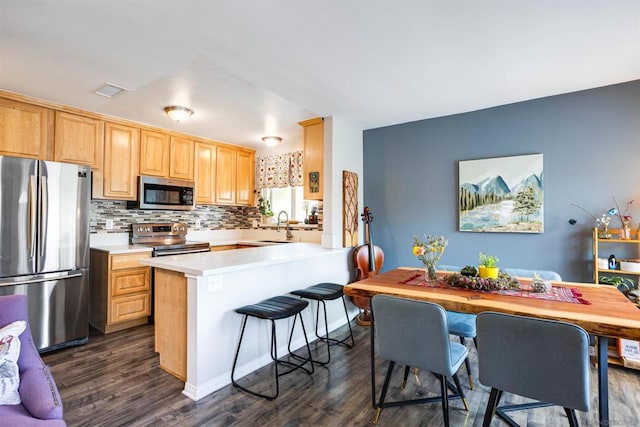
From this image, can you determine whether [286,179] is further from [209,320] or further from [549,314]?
[549,314]

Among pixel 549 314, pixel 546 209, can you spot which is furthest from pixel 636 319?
pixel 546 209

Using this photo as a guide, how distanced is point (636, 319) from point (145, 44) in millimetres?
3162

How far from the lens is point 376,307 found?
188 cm

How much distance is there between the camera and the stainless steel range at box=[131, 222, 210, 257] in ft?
13.1

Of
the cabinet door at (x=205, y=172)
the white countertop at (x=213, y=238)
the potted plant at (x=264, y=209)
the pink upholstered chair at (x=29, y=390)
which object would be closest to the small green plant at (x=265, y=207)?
the potted plant at (x=264, y=209)

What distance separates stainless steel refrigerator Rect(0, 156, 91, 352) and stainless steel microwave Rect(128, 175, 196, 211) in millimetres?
795

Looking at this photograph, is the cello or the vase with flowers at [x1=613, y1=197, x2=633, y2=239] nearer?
the vase with flowers at [x1=613, y1=197, x2=633, y2=239]

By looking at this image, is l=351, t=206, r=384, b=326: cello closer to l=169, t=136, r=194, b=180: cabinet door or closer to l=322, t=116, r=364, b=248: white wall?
l=322, t=116, r=364, b=248: white wall

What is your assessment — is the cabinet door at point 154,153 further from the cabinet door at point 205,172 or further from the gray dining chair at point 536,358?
the gray dining chair at point 536,358

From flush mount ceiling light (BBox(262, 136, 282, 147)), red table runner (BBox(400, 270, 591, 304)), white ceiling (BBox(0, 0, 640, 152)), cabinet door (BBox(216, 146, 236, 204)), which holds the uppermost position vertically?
white ceiling (BBox(0, 0, 640, 152))

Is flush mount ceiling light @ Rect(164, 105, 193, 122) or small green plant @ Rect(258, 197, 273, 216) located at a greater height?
flush mount ceiling light @ Rect(164, 105, 193, 122)

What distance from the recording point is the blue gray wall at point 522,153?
2.89m

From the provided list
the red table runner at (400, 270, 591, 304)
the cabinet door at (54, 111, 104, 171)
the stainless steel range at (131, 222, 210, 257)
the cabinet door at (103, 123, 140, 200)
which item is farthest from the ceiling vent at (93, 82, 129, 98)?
the red table runner at (400, 270, 591, 304)

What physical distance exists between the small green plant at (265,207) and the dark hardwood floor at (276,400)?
280 cm
